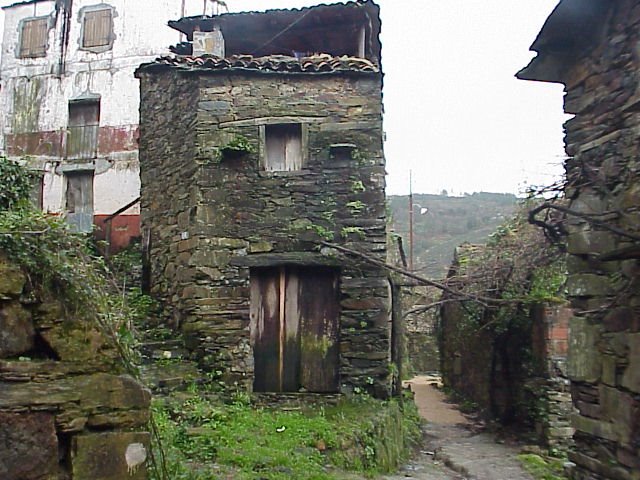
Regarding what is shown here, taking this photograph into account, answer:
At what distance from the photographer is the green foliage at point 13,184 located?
4059 mm

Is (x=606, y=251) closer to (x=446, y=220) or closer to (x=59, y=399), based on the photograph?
(x=59, y=399)

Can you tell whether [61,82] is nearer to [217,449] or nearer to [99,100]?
[99,100]

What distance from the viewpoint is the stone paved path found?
24.3 ft

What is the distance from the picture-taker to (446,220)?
32.9m

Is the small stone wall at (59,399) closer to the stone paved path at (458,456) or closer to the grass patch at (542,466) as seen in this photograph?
the stone paved path at (458,456)

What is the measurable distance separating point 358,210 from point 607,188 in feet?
13.5

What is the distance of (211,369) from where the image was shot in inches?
316

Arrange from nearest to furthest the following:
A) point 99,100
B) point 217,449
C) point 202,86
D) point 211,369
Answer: point 217,449 → point 211,369 → point 202,86 → point 99,100

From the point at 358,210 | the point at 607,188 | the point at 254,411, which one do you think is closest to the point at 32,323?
the point at 607,188

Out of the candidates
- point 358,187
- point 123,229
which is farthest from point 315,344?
point 123,229

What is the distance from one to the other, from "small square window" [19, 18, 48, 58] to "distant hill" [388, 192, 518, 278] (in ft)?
45.4

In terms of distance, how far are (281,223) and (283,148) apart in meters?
1.04

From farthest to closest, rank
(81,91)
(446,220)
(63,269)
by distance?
(446,220) < (81,91) < (63,269)

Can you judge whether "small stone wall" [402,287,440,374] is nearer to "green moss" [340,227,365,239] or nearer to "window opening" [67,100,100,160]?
"window opening" [67,100,100,160]
